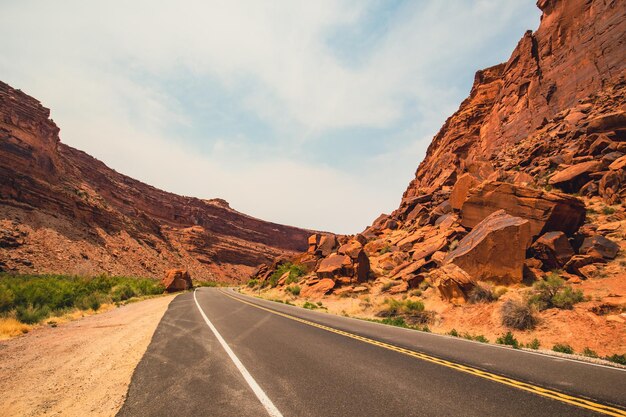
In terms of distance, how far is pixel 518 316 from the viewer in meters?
10.8

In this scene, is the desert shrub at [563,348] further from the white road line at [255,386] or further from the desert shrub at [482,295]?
the white road line at [255,386]

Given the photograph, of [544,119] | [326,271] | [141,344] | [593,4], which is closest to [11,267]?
[326,271]

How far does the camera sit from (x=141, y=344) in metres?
8.80

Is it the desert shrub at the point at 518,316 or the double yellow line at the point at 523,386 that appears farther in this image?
the desert shrub at the point at 518,316

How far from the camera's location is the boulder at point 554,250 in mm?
14656

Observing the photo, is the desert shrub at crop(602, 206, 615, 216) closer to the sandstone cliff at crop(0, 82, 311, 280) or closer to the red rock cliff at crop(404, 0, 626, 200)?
the red rock cliff at crop(404, 0, 626, 200)

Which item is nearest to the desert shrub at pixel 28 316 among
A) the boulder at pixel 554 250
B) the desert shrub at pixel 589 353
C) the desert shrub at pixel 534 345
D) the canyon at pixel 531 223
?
the canyon at pixel 531 223

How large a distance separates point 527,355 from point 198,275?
8606cm

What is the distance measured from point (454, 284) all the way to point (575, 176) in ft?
47.4

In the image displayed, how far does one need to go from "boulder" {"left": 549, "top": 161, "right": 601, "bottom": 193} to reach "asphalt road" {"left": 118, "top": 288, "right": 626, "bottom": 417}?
1930cm

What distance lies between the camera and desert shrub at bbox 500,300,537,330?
10656mm

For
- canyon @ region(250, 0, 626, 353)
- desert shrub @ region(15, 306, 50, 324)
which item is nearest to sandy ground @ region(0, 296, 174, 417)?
desert shrub @ region(15, 306, 50, 324)

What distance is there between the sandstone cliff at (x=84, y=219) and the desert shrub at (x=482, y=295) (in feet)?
170

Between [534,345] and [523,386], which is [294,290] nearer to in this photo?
[534,345]
